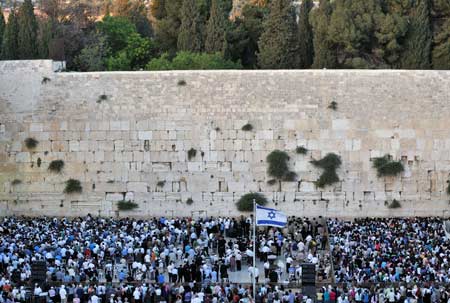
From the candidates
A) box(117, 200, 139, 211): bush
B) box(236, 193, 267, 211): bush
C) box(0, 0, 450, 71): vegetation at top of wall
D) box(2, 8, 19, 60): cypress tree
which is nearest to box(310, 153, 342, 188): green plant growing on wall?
box(236, 193, 267, 211): bush

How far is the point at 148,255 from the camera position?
3259 cm

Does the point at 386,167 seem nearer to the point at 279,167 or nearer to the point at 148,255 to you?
the point at 279,167

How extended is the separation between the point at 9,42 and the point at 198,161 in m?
8.35

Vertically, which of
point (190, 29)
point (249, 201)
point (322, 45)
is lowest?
point (249, 201)

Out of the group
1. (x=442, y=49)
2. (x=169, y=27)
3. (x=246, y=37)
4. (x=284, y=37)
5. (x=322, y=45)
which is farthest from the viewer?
(x=169, y=27)

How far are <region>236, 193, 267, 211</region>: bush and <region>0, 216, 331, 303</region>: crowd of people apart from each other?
1.11 meters

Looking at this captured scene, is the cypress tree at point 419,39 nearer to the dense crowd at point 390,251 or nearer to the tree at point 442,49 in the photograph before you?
the tree at point 442,49

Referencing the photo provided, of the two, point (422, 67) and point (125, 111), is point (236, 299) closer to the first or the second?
point (125, 111)

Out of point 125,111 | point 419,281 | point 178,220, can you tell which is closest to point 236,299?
point 419,281

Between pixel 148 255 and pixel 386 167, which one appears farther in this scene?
pixel 386 167

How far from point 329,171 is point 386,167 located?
67.7 inches

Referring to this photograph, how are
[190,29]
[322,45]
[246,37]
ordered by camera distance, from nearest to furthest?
1. [322,45]
2. [190,29]
3. [246,37]

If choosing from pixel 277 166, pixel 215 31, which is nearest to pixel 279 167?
pixel 277 166

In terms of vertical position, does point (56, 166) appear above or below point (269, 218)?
above
